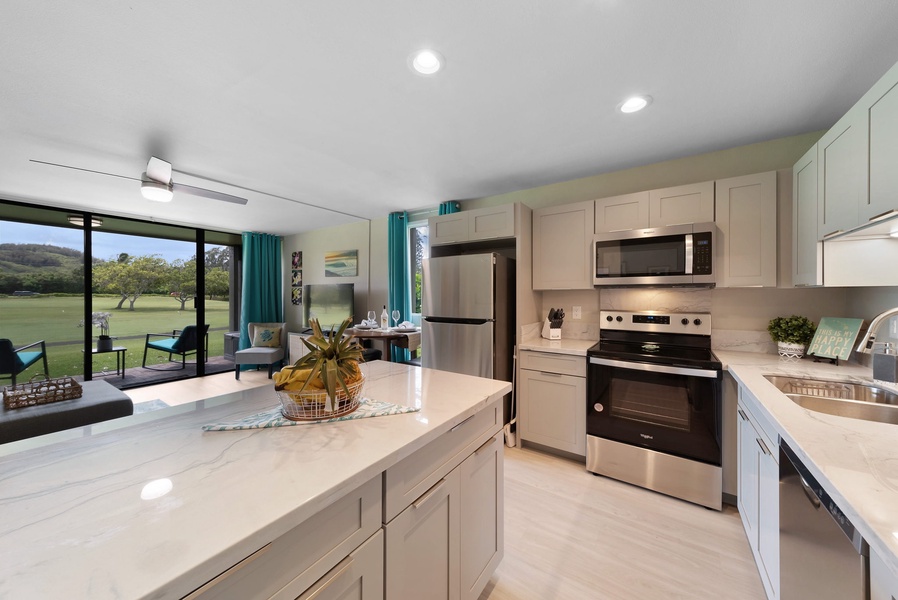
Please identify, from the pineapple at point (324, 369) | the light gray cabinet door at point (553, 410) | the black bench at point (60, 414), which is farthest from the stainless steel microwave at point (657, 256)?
the black bench at point (60, 414)

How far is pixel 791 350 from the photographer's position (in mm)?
2076

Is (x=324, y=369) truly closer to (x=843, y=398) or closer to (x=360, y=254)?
(x=843, y=398)

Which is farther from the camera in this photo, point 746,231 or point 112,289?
point 112,289

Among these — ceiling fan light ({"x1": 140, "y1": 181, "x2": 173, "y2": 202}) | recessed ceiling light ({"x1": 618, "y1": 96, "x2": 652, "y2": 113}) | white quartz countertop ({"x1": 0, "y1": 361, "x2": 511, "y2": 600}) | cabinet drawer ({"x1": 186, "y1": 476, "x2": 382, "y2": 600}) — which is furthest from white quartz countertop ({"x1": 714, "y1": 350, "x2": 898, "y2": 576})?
ceiling fan light ({"x1": 140, "y1": 181, "x2": 173, "y2": 202})

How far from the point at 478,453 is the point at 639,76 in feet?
6.51

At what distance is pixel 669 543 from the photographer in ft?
5.76

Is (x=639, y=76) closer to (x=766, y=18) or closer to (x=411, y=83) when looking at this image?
(x=766, y=18)

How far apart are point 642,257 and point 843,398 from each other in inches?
49.4

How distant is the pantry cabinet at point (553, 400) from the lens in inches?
97.5

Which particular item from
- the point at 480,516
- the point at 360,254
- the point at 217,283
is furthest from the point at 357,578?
the point at 217,283

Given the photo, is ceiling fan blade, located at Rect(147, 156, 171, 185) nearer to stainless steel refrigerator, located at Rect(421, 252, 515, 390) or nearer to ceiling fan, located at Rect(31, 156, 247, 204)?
ceiling fan, located at Rect(31, 156, 247, 204)

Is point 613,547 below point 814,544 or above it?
below

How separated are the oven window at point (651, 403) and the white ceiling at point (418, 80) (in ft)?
5.65

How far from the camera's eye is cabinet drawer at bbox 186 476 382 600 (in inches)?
22.2
